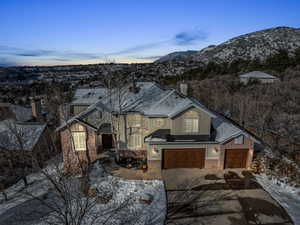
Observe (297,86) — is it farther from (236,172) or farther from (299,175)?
(236,172)

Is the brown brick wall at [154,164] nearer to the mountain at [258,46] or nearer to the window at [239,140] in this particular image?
the window at [239,140]

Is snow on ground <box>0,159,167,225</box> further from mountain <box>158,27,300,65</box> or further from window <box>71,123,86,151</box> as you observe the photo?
mountain <box>158,27,300,65</box>

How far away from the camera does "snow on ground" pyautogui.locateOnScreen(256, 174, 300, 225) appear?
1126 cm

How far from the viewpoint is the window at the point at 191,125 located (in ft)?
53.0

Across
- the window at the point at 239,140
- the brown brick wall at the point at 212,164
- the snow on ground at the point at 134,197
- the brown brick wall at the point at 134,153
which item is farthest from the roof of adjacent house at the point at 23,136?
the window at the point at 239,140

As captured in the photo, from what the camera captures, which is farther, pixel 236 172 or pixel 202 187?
pixel 236 172

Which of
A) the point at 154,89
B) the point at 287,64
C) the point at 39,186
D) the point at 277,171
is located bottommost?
the point at 39,186

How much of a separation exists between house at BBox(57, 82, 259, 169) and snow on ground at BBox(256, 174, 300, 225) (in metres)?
2.01

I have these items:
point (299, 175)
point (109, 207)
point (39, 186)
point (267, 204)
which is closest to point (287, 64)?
point (299, 175)

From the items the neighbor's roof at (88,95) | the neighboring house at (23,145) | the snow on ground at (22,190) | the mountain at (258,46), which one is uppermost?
the mountain at (258,46)

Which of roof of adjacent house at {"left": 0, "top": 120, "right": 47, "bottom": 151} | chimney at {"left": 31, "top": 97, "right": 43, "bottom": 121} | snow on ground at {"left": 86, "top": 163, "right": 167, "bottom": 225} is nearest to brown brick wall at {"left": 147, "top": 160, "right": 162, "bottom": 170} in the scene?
snow on ground at {"left": 86, "top": 163, "right": 167, "bottom": 225}

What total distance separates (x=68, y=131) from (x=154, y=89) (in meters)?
10.2

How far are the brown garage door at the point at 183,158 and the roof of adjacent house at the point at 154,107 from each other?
1389 millimetres

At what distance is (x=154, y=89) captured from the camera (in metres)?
20.5
